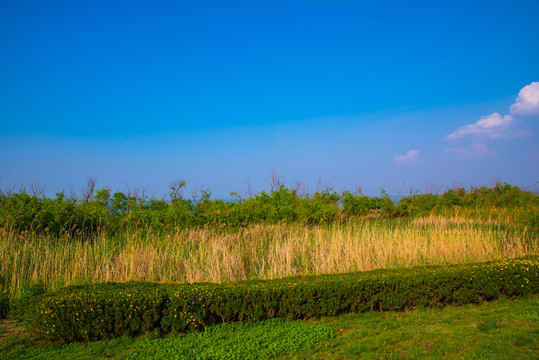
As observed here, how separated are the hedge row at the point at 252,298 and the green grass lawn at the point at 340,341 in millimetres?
177

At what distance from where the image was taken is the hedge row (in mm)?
4812

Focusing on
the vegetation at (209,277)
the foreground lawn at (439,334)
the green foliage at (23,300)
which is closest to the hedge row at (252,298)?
the vegetation at (209,277)

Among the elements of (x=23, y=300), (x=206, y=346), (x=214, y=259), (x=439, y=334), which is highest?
(x=214, y=259)

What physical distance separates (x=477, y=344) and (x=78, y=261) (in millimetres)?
6934

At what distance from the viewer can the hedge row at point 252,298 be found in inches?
189

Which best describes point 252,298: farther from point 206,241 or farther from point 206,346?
point 206,241

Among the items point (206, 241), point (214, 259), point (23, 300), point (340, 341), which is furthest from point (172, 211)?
point (340, 341)

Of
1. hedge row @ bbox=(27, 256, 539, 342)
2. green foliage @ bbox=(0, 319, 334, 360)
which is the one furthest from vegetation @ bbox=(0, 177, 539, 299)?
green foliage @ bbox=(0, 319, 334, 360)

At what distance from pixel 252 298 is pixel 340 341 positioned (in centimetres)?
136

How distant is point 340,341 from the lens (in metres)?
4.55

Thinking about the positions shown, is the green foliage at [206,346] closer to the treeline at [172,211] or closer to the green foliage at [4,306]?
the green foliage at [4,306]

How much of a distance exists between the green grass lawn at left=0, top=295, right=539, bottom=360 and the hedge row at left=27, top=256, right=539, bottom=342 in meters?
0.18

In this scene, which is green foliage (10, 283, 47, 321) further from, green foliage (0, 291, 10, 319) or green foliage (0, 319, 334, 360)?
green foliage (0, 319, 334, 360)

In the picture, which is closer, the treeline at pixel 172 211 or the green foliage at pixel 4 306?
the green foliage at pixel 4 306
